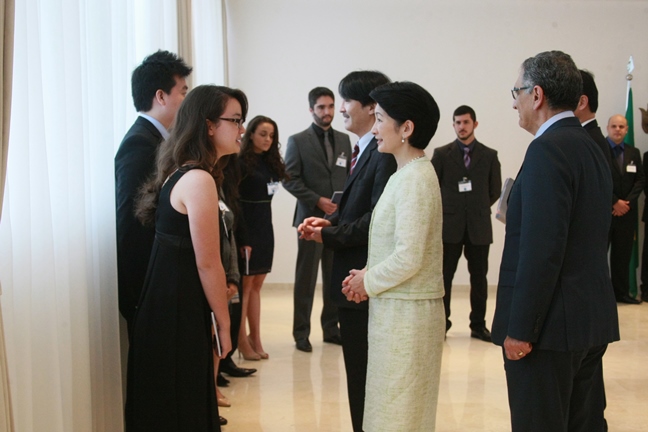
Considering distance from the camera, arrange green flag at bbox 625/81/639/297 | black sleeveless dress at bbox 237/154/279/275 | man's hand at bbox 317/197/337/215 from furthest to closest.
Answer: green flag at bbox 625/81/639/297 < man's hand at bbox 317/197/337/215 < black sleeveless dress at bbox 237/154/279/275

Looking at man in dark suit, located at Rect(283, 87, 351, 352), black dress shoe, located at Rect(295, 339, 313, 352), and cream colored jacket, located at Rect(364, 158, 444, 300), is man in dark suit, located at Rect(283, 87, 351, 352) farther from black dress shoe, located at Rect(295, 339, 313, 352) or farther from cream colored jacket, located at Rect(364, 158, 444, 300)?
cream colored jacket, located at Rect(364, 158, 444, 300)

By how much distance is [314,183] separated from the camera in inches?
218

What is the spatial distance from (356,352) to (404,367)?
0.45 metres

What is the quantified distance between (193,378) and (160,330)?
0.20 m

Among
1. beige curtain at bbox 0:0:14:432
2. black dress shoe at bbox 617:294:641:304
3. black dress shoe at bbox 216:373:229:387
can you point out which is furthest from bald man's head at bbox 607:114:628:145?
beige curtain at bbox 0:0:14:432

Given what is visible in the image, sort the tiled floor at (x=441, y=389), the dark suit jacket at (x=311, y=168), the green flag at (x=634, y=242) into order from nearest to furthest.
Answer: the tiled floor at (x=441, y=389) → the dark suit jacket at (x=311, y=168) → the green flag at (x=634, y=242)

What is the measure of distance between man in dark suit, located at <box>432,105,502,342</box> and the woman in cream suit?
3.26 meters

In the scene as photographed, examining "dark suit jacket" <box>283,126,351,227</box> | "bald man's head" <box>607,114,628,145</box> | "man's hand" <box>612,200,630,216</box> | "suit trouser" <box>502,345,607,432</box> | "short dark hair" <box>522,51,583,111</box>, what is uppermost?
"bald man's head" <box>607,114,628,145</box>

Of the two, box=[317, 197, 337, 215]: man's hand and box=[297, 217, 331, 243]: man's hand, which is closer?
box=[297, 217, 331, 243]: man's hand

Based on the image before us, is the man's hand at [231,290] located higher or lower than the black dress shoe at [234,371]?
higher

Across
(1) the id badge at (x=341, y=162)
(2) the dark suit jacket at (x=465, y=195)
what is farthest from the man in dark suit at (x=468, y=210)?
(1) the id badge at (x=341, y=162)

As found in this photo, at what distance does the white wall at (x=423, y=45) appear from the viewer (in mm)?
7934

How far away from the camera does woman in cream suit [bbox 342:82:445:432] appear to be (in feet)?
7.56

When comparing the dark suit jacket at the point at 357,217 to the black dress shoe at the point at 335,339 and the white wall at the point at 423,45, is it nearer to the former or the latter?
the black dress shoe at the point at 335,339
